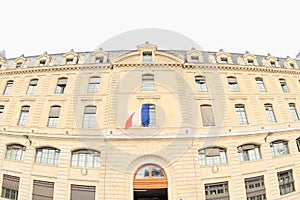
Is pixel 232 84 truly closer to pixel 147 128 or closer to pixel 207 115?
pixel 207 115

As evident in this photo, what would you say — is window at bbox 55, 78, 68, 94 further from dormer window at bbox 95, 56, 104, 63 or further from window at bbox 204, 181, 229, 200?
window at bbox 204, 181, 229, 200

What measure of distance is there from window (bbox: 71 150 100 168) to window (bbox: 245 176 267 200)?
1158 centimetres

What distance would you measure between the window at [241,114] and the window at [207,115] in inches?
101

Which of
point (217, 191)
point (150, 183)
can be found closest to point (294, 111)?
point (217, 191)

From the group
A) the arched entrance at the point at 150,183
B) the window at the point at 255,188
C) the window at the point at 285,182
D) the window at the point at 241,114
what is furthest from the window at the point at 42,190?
the window at the point at 285,182

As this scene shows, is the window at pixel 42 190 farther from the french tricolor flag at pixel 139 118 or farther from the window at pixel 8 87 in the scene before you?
the window at pixel 8 87

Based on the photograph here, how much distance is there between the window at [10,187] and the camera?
503 inches

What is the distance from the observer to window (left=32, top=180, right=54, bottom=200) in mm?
12049

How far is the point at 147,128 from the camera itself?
39.1 ft

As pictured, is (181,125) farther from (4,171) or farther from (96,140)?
(4,171)

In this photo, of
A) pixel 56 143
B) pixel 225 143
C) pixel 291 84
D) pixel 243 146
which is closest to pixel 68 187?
pixel 56 143

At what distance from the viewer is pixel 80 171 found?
1199 cm

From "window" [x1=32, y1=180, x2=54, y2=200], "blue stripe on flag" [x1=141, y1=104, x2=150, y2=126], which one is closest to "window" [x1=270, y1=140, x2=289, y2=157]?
"blue stripe on flag" [x1=141, y1=104, x2=150, y2=126]

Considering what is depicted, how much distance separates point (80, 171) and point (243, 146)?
42.4ft
